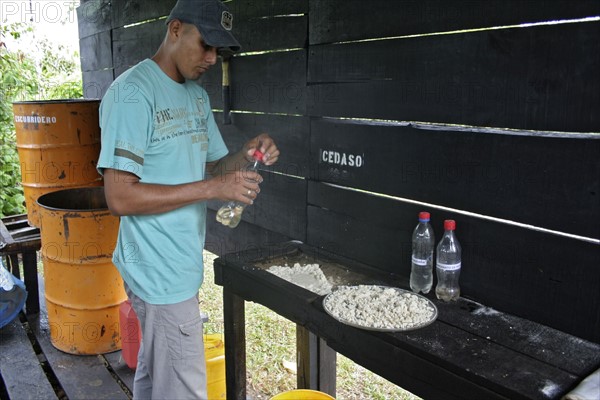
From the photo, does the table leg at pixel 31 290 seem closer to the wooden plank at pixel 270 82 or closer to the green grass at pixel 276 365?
the green grass at pixel 276 365

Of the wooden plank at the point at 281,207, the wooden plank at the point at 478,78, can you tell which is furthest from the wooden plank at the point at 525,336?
the wooden plank at the point at 281,207

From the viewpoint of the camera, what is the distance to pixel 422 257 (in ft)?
7.06

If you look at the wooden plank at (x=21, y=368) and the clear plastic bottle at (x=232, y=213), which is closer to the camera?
the wooden plank at (x=21, y=368)

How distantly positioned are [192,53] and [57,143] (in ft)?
6.82

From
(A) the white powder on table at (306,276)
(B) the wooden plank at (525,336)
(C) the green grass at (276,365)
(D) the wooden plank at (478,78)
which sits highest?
(D) the wooden plank at (478,78)

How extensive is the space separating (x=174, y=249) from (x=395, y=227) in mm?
995

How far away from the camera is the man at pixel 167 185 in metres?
2.02

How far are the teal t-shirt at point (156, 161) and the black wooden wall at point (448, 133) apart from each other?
72 cm

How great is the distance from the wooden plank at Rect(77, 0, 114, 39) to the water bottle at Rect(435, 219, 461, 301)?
13.4 ft

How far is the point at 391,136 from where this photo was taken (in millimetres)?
2320

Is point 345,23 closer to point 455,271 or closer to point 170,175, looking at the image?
point 170,175

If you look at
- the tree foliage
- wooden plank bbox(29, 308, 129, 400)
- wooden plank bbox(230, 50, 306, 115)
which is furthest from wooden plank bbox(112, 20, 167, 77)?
the tree foliage

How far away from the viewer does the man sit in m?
2.02

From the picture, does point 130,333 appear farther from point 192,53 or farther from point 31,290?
point 192,53
